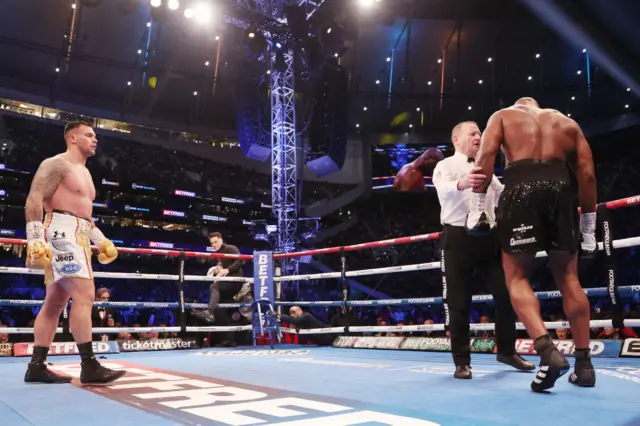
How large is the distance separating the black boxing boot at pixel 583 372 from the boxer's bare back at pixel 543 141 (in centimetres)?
61

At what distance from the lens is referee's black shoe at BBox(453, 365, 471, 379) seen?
7.59 ft

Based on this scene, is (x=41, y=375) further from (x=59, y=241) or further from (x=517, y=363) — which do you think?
(x=517, y=363)

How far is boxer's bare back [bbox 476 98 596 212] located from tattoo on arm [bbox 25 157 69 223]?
6.89 ft

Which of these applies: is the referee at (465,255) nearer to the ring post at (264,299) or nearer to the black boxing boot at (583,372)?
the black boxing boot at (583,372)

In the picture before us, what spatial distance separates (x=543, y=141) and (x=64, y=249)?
235cm

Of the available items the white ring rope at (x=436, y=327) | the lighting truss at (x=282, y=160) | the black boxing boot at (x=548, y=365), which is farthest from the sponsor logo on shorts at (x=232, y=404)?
the lighting truss at (x=282, y=160)

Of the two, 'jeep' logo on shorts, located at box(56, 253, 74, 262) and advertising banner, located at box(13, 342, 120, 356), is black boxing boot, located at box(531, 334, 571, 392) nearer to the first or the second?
'jeep' logo on shorts, located at box(56, 253, 74, 262)

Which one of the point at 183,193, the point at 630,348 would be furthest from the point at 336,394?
the point at 183,193

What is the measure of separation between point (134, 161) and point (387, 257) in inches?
398

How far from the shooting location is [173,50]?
16.8 metres

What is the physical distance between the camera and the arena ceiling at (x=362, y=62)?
15.1m

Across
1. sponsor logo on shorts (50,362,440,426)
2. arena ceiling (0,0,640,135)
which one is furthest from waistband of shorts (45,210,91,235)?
arena ceiling (0,0,640,135)

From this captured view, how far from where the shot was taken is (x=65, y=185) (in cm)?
259

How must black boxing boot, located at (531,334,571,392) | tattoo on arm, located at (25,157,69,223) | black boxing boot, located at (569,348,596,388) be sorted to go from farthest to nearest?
tattoo on arm, located at (25,157,69,223)
black boxing boot, located at (569,348,596,388)
black boxing boot, located at (531,334,571,392)
